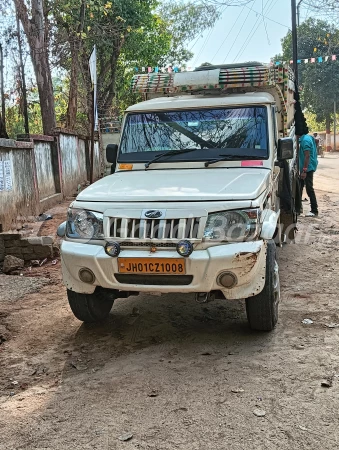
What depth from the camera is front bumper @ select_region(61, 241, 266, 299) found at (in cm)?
347

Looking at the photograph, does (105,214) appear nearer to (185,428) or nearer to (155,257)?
(155,257)

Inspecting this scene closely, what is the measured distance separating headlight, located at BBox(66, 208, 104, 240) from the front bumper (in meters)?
0.09

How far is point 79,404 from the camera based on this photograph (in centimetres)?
307

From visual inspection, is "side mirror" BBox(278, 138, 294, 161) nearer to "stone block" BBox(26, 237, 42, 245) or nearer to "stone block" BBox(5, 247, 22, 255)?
"stone block" BBox(26, 237, 42, 245)

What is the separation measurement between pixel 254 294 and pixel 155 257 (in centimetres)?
79

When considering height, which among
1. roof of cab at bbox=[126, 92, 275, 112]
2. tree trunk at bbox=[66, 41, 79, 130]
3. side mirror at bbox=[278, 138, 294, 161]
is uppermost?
tree trunk at bbox=[66, 41, 79, 130]

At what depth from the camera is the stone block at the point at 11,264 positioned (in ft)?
21.1

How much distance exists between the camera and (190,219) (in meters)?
3.53

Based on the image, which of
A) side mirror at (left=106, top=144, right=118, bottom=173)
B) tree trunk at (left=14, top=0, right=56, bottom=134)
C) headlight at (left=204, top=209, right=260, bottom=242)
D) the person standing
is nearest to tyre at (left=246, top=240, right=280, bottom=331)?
headlight at (left=204, top=209, right=260, bottom=242)

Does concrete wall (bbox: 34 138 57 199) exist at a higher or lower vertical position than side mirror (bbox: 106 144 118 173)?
lower

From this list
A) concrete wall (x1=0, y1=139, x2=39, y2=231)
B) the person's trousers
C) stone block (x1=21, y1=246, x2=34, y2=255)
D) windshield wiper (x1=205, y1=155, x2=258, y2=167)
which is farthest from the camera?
the person's trousers

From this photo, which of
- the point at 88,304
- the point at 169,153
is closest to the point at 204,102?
the point at 169,153

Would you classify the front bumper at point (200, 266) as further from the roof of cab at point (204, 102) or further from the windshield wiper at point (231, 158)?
the roof of cab at point (204, 102)

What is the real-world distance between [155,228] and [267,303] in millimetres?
1074
